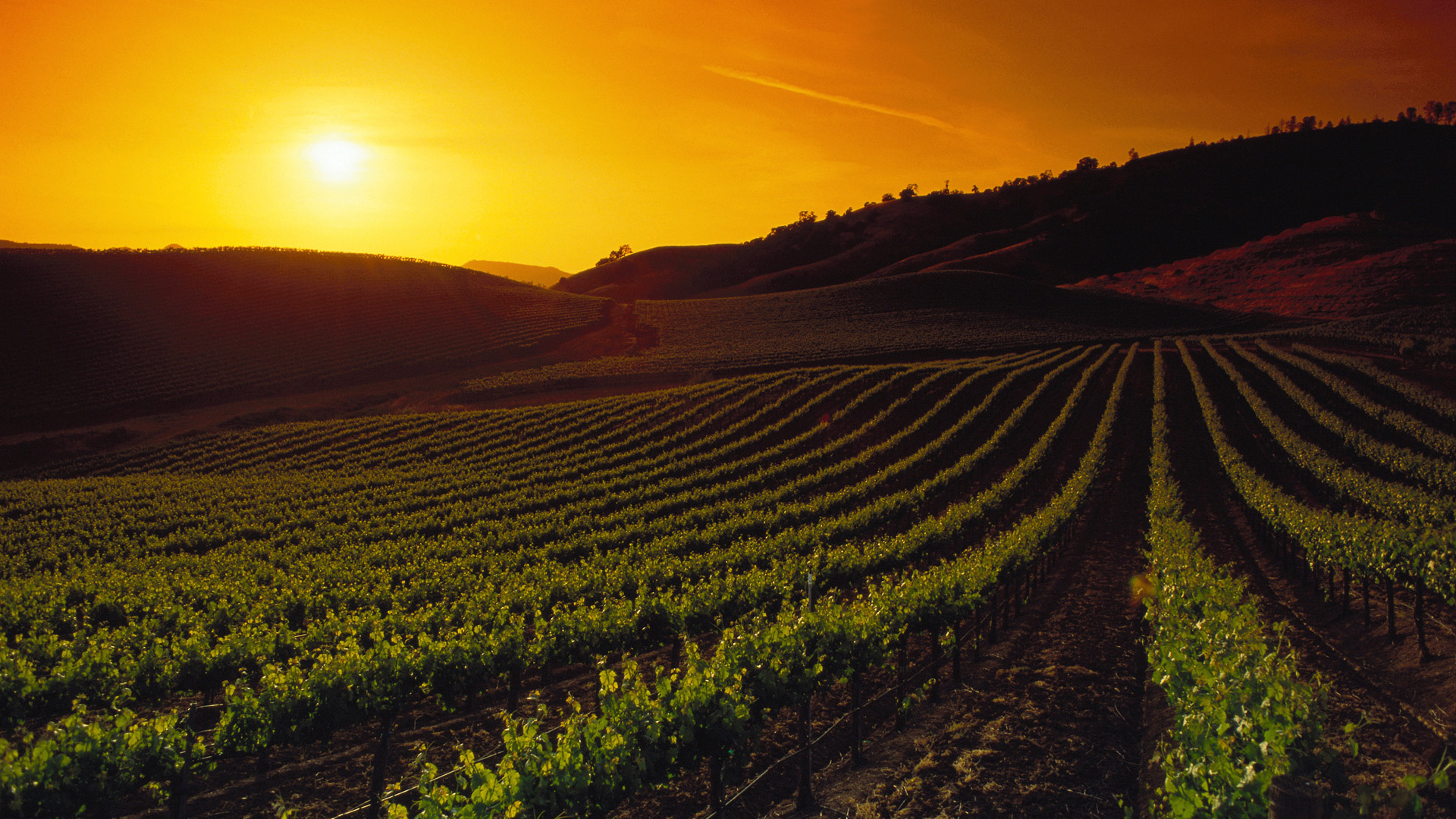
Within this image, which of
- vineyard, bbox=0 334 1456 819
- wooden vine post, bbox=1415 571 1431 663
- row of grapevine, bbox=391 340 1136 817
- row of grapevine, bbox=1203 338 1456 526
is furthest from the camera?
row of grapevine, bbox=1203 338 1456 526

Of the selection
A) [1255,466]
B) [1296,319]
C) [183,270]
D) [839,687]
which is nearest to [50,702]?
[839,687]

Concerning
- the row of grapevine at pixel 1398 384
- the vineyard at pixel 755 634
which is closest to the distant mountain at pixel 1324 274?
the row of grapevine at pixel 1398 384

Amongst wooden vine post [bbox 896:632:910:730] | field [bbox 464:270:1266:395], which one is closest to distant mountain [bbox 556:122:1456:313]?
field [bbox 464:270:1266:395]

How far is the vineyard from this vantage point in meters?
6.84

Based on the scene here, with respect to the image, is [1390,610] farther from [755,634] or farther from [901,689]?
[755,634]

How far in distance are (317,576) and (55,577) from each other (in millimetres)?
7014

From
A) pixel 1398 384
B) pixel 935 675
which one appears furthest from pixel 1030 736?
pixel 1398 384

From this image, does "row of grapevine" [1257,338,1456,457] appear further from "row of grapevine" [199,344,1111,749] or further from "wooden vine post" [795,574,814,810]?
"wooden vine post" [795,574,814,810]

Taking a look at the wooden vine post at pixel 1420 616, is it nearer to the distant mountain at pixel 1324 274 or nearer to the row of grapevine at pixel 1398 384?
the row of grapevine at pixel 1398 384

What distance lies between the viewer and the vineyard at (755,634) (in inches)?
269

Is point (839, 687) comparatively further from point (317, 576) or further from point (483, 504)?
point (483, 504)

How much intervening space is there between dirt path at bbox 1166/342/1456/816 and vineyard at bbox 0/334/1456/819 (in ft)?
0.22

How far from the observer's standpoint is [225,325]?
→ 7362cm

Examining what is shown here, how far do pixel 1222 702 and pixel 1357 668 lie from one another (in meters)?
9.20
